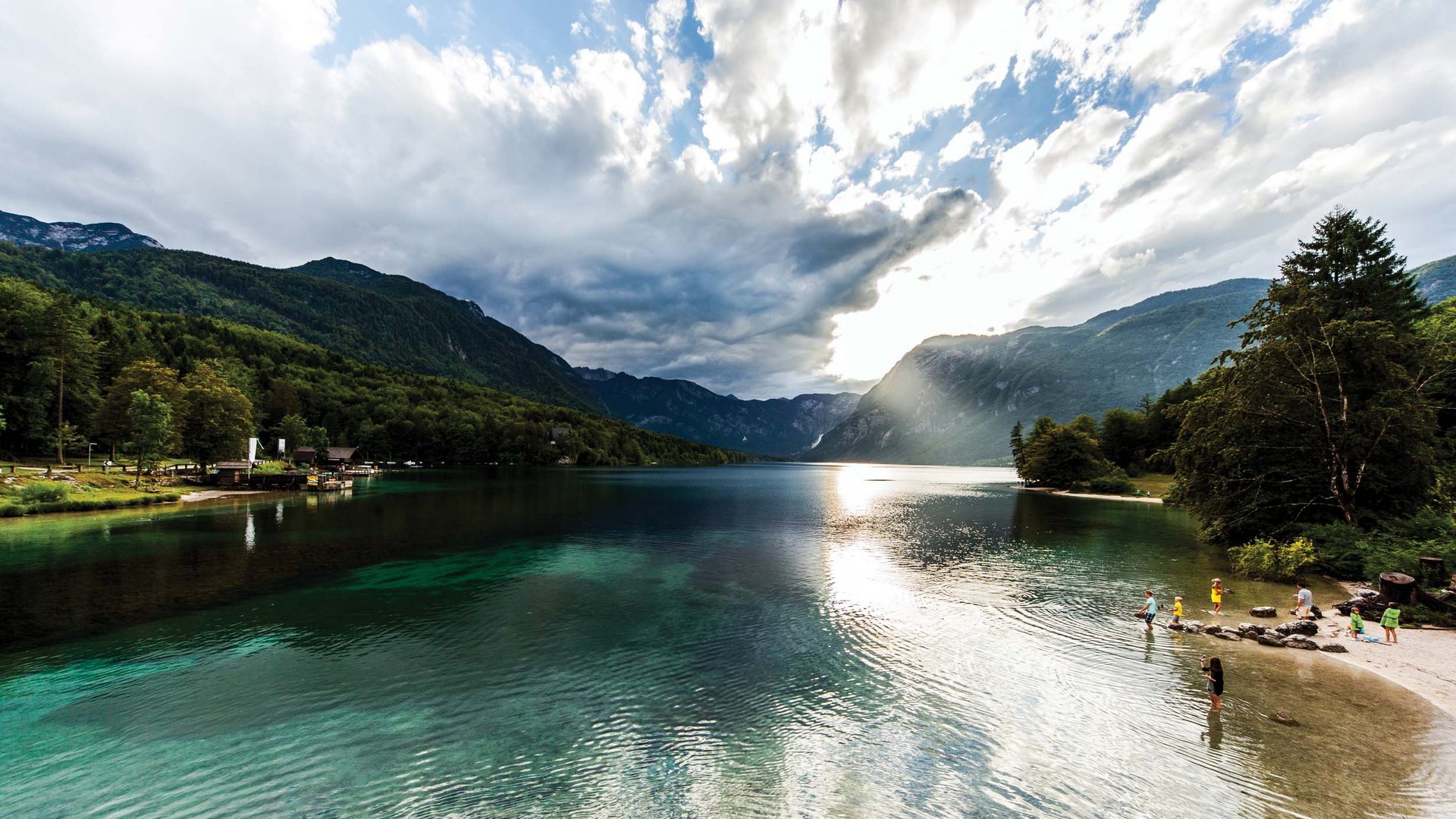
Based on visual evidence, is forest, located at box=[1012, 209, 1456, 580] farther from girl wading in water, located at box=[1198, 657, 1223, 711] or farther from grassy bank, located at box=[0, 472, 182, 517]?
grassy bank, located at box=[0, 472, 182, 517]

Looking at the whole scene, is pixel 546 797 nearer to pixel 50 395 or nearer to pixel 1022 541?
pixel 1022 541

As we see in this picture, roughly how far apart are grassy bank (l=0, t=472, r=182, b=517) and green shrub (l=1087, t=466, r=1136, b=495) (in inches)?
6002

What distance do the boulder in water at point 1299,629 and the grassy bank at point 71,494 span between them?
91141mm

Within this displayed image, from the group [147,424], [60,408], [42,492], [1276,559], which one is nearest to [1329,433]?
[1276,559]

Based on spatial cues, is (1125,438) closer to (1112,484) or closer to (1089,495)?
(1112,484)

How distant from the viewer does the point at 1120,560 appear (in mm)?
40344

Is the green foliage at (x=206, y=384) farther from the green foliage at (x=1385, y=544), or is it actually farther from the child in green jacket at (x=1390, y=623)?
the green foliage at (x=1385, y=544)

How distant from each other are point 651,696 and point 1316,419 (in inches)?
1836

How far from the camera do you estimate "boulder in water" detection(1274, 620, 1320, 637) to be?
22156mm

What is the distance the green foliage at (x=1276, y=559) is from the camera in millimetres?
31547

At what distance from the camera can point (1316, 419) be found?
3466 centimetres

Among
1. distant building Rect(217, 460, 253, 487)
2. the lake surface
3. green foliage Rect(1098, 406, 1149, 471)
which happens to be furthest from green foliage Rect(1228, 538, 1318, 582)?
distant building Rect(217, 460, 253, 487)

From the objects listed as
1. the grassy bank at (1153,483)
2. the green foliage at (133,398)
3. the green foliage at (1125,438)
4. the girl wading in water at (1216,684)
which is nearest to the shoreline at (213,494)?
the green foliage at (133,398)

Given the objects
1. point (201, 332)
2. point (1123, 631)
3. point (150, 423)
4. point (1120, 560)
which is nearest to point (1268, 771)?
point (1123, 631)
